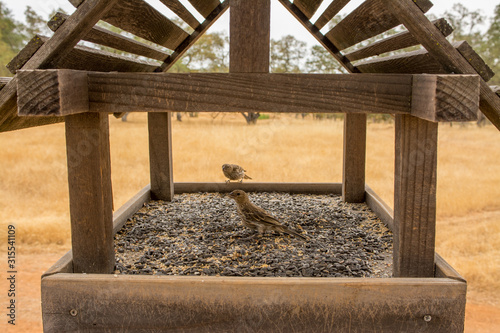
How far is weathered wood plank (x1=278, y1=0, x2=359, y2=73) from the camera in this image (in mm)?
3476

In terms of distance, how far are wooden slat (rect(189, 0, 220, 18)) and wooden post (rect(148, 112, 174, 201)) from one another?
4.50ft

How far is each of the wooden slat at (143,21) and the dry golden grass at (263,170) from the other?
205 inches

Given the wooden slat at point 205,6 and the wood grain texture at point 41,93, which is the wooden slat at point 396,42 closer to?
the wooden slat at point 205,6

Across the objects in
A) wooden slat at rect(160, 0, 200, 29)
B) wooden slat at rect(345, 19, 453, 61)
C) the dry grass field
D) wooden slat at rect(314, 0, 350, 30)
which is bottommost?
the dry grass field

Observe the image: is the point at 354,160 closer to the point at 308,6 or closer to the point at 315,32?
the point at 315,32

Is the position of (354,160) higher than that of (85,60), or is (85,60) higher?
(85,60)

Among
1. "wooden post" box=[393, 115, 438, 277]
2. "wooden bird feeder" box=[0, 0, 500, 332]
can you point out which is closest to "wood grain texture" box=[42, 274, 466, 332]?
"wooden bird feeder" box=[0, 0, 500, 332]

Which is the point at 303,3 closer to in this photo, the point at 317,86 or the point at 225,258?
the point at 317,86

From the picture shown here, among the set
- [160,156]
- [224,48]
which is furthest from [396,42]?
[224,48]

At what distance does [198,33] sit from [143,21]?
2.87 feet

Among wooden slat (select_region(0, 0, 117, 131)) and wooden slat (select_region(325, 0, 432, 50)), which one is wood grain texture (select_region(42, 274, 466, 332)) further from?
wooden slat (select_region(325, 0, 432, 50))

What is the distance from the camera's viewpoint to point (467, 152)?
12445mm

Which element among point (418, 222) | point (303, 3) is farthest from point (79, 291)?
point (303, 3)

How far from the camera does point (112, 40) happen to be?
9.53ft
